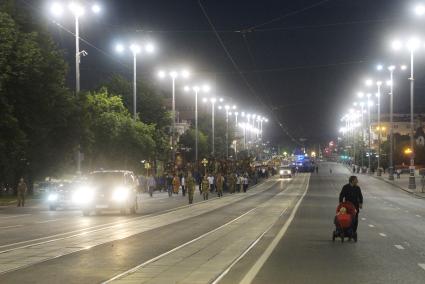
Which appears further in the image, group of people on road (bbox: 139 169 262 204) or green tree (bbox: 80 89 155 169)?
green tree (bbox: 80 89 155 169)

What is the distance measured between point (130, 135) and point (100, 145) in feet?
9.48

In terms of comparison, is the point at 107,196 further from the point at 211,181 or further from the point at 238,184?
the point at 238,184

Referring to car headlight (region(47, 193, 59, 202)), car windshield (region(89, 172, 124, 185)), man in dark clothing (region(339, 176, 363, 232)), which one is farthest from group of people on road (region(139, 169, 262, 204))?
man in dark clothing (region(339, 176, 363, 232))

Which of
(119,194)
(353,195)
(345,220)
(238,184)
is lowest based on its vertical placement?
(238,184)

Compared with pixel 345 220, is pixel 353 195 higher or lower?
higher

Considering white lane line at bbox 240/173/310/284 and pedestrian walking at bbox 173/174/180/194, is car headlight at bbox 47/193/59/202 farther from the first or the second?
pedestrian walking at bbox 173/174/180/194

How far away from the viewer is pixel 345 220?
→ 67.9 ft

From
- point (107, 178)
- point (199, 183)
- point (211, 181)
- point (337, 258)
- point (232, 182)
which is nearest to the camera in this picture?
point (337, 258)

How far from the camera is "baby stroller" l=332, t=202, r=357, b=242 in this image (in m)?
20.5

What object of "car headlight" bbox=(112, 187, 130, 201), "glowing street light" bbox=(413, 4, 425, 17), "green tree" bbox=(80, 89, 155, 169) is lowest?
"car headlight" bbox=(112, 187, 130, 201)

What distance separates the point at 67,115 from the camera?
5334cm

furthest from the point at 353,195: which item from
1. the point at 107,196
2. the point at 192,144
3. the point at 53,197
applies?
the point at 192,144

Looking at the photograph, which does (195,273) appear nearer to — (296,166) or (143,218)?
(143,218)

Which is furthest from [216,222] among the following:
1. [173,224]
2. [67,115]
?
[67,115]
